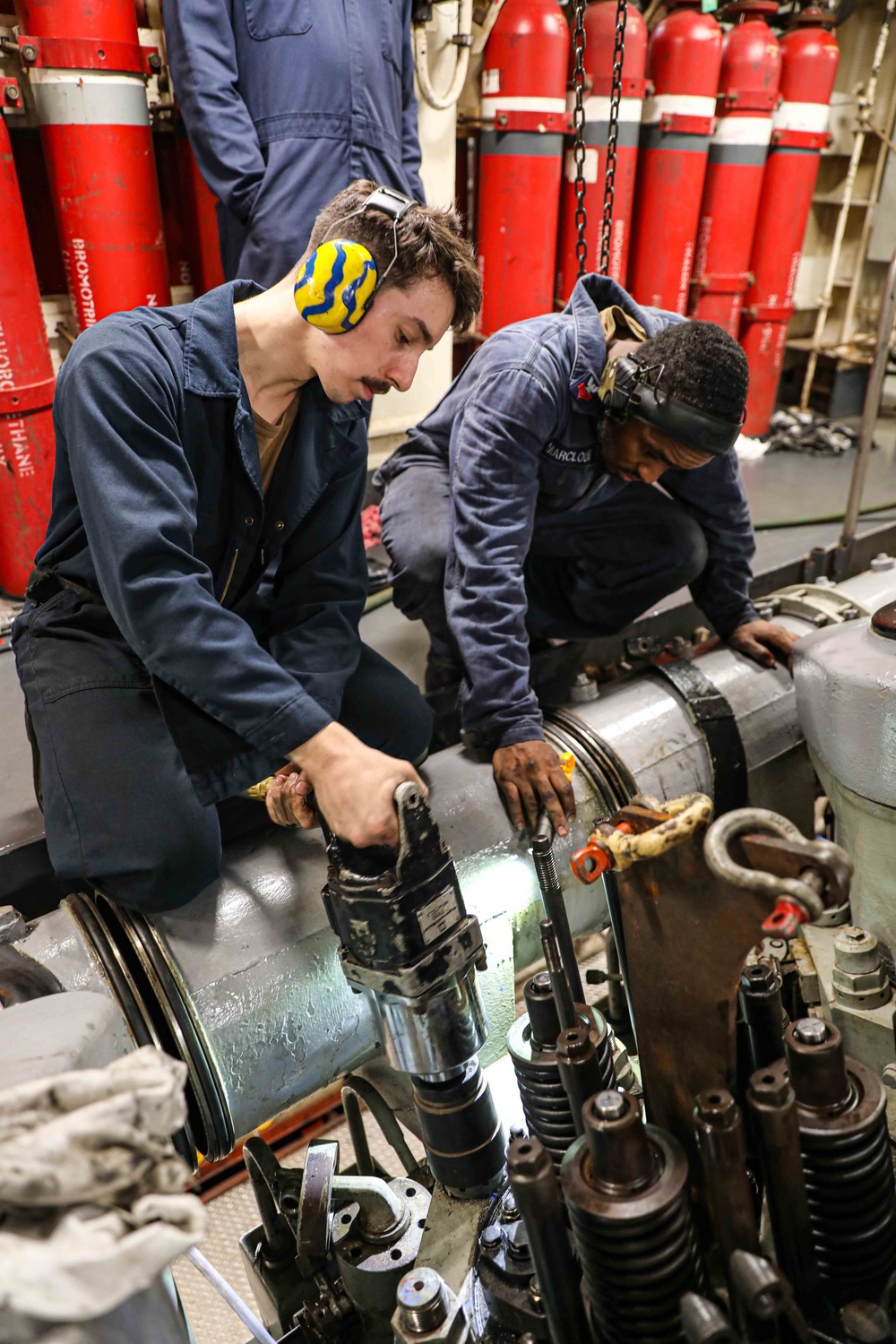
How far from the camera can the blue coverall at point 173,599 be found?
55.1 inches

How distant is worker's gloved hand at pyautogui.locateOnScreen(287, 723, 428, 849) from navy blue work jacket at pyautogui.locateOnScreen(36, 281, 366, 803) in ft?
0.13

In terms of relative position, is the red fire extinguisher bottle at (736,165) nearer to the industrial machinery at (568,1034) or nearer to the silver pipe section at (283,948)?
the industrial machinery at (568,1034)

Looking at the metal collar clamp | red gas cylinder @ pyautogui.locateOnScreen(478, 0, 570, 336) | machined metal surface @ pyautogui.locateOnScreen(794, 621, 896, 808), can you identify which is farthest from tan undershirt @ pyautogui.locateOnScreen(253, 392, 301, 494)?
red gas cylinder @ pyautogui.locateOnScreen(478, 0, 570, 336)

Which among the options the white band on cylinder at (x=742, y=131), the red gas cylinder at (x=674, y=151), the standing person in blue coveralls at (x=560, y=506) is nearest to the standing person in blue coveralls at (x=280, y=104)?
the standing person in blue coveralls at (x=560, y=506)

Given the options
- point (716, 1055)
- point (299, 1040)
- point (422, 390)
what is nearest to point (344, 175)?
point (422, 390)

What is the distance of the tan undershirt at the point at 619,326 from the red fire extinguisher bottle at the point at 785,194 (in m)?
2.52

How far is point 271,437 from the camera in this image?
72.6 inches

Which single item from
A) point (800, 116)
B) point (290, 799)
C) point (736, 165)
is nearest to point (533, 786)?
point (290, 799)

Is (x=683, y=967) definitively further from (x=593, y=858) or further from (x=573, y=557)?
(x=573, y=557)

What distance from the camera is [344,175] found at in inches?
111

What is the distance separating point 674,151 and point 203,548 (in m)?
3.49

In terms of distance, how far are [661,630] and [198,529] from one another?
64.5 inches

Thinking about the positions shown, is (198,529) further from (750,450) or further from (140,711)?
(750,450)

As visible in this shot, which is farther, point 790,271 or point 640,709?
point 790,271
